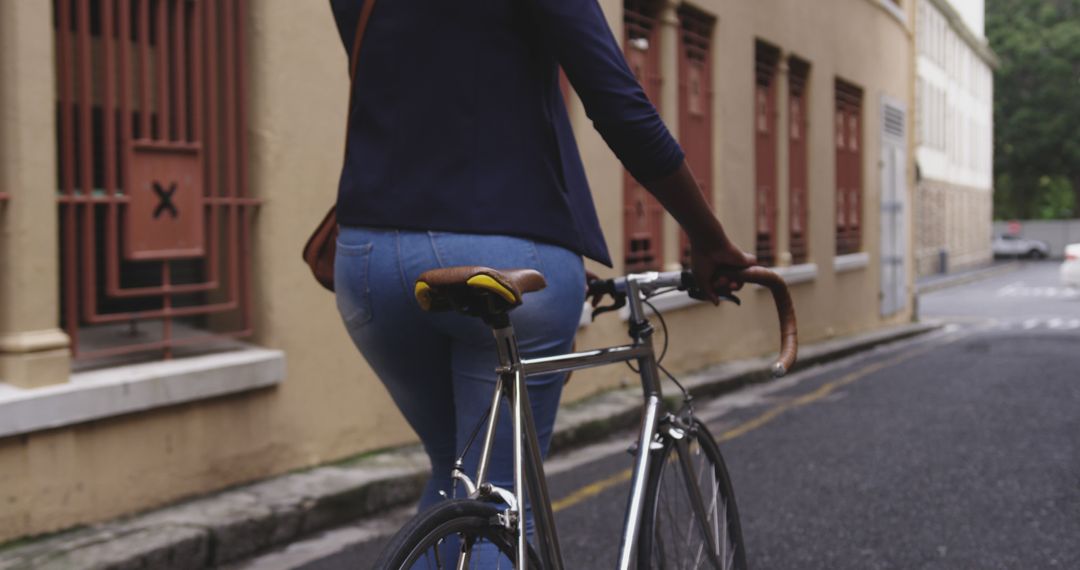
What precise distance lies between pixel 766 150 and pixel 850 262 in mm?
3651

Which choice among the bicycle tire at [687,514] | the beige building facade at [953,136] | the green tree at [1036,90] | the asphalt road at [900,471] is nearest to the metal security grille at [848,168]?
the asphalt road at [900,471]

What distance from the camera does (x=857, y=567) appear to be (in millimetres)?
4477

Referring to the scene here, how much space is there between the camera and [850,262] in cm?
1641

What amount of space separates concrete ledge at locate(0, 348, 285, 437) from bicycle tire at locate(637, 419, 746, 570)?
Answer: 9.01ft

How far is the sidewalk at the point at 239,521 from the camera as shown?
431 centimetres

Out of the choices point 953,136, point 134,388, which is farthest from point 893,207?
point 953,136

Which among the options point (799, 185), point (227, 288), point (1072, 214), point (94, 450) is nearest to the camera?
point (94, 450)

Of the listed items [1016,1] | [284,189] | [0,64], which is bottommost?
[284,189]

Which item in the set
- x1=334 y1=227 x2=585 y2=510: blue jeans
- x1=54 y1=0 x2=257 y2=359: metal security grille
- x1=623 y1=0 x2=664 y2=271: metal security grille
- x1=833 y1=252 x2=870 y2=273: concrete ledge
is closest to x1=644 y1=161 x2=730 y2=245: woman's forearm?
x1=334 y1=227 x2=585 y2=510: blue jeans

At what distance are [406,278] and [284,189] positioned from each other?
395cm

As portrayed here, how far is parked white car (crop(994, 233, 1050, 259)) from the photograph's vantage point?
59.6 m

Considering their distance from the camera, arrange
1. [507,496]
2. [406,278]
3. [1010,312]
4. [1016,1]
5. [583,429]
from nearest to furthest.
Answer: [507,496] → [406,278] → [583,429] → [1010,312] → [1016,1]

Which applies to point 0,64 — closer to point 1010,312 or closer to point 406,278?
point 406,278

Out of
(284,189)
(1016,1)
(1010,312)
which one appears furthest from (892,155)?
(1016,1)
